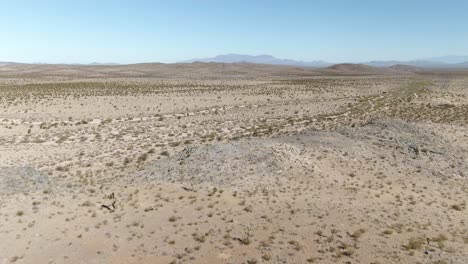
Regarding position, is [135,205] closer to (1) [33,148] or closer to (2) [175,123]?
(1) [33,148]

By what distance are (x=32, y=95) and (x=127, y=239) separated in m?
46.3

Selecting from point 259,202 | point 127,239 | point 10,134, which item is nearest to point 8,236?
point 127,239

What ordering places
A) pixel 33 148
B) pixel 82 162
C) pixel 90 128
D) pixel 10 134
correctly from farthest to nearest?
pixel 90 128 → pixel 10 134 → pixel 33 148 → pixel 82 162

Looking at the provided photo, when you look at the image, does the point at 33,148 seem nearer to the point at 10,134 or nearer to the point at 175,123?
the point at 10,134

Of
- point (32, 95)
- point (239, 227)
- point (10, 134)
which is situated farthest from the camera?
point (32, 95)

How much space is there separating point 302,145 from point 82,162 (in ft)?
39.1

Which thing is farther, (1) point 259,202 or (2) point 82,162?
(2) point 82,162

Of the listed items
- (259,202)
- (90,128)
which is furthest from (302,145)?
(90,128)

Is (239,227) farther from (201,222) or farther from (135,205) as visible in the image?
(135,205)

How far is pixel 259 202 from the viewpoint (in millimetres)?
16281

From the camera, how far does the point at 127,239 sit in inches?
518

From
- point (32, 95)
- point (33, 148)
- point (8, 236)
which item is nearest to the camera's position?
point (8, 236)

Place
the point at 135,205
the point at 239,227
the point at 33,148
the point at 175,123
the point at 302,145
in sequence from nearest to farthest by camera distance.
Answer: the point at 239,227 → the point at 135,205 → the point at 302,145 → the point at 33,148 → the point at 175,123

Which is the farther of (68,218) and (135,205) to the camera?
(135,205)
